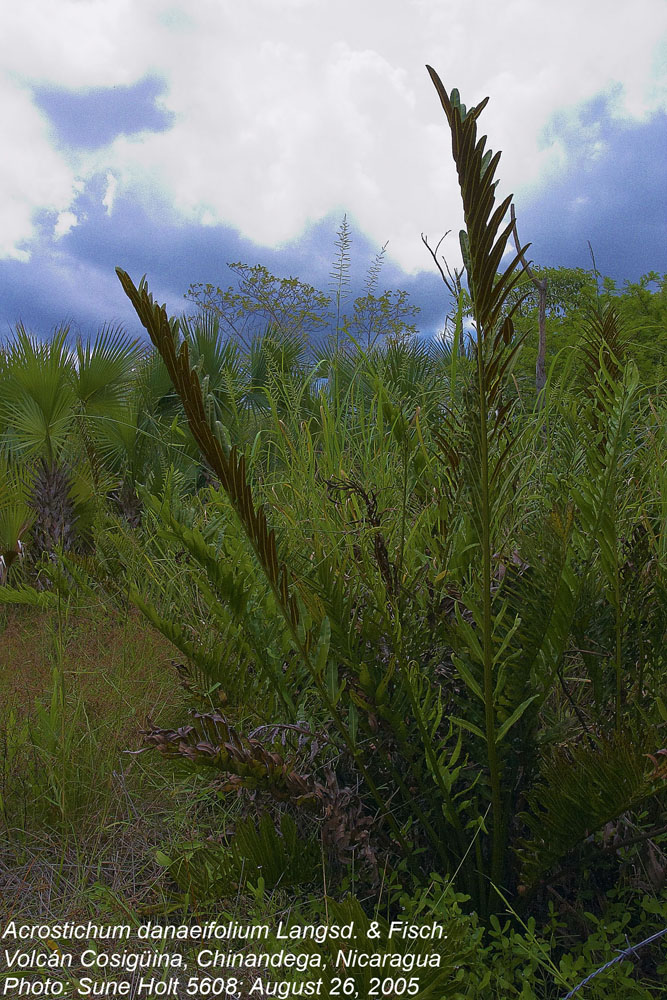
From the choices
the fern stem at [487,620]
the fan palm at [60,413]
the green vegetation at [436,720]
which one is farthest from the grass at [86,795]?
the fan palm at [60,413]

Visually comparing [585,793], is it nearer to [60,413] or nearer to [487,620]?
[487,620]

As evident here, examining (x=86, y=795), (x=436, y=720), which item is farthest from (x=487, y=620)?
(x=86, y=795)

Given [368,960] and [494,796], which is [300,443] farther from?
[368,960]

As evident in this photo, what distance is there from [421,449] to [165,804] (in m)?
1.20

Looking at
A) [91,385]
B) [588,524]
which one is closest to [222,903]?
[588,524]

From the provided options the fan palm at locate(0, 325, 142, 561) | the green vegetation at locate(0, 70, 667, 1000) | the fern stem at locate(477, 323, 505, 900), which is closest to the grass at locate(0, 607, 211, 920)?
the green vegetation at locate(0, 70, 667, 1000)

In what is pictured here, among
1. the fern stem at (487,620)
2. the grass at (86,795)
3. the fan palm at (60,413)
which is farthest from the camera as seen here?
the fan palm at (60,413)

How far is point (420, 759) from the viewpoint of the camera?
1.46 m

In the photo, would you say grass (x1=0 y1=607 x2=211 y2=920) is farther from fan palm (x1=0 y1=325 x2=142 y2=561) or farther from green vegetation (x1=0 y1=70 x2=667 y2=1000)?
fan palm (x1=0 y1=325 x2=142 y2=561)

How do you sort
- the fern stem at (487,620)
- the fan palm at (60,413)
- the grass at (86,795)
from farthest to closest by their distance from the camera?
the fan palm at (60,413), the grass at (86,795), the fern stem at (487,620)

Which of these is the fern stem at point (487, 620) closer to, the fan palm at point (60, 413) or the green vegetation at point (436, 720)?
the green vegetation at point (436, 720)

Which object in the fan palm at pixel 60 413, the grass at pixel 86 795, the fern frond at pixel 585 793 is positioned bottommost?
the grass at pixel 86 795

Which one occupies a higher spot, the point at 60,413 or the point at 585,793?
the point at 60,413

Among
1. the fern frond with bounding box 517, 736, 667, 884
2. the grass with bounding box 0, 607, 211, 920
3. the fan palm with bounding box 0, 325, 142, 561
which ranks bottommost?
the grass with bounding box 0, 607, 211, 920
